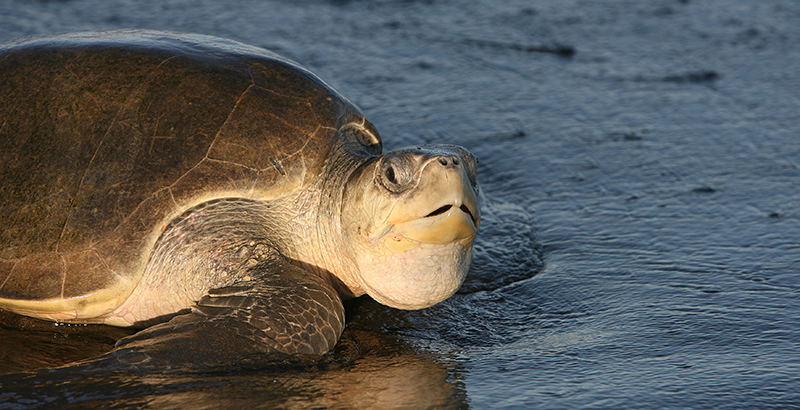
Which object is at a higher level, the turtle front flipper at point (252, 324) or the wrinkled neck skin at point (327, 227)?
the wrinkled neck skin at point (327, 227)

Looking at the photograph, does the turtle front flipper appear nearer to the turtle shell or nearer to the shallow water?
the shallow water

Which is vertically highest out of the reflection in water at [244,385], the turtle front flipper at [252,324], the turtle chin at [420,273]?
the turtle chin at [420,273]

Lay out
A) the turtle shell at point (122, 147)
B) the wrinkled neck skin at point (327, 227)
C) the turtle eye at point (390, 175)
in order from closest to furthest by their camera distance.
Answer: the turtle eye at point (390, 175), the turtle shell at point (122, 147), the wrinkled neck skin at point (327, 227)

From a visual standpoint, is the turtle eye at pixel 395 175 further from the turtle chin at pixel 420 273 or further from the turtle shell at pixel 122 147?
the turtle shell at pixel 122 147

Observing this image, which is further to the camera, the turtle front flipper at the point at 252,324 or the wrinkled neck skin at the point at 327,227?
the wrinkled neck skin at the point at 327,227

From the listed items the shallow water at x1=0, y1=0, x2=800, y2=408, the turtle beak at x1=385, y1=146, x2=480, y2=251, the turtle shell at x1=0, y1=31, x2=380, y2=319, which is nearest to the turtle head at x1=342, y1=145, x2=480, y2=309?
the turtle beak at x1=385, y1=146, x2=480, y2=251

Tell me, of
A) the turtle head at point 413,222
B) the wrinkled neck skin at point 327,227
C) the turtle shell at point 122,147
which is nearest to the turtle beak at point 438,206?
the turtle head at point 413,222

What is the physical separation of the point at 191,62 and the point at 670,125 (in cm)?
338

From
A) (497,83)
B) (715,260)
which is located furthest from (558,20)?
(715,260)

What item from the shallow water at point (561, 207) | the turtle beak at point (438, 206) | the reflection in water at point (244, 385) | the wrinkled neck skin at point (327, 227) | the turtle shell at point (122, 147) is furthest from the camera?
the wrinkled neck skin at point (327, 227)

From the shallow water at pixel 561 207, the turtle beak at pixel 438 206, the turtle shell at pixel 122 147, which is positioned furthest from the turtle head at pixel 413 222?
the turtle shell at pixel 122 147

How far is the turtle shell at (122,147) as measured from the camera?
2783mm

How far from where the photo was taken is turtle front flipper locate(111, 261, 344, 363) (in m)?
2.50

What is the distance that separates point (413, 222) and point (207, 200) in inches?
32.8
